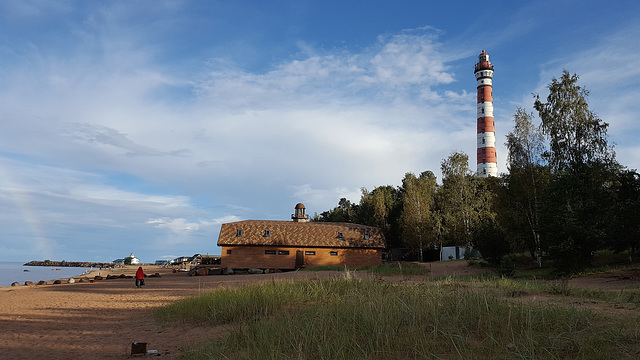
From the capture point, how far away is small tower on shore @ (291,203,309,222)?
52.5 metres

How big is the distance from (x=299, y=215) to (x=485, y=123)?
3202 centimetres

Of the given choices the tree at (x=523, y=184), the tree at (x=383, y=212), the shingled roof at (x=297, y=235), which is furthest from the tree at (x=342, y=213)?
the tree at (x=523, y=184)

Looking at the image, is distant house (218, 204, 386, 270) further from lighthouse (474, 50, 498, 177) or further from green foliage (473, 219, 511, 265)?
lighthouse (474, 50, 498, 177)

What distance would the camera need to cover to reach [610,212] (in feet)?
86.5

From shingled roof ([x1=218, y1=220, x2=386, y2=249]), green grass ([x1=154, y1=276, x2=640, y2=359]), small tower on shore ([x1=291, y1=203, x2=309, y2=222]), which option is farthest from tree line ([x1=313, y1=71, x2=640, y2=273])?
green grass ([x1=154, y1=276, x2=640, y2=359])

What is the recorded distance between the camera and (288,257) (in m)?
41.5

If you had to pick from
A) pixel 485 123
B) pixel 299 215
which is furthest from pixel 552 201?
pixel 485 123

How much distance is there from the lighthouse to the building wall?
25792 mm

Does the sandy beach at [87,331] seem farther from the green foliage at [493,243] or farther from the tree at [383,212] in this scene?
the tree at [383,212]

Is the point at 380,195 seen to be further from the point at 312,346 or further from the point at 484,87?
the point at 312,346

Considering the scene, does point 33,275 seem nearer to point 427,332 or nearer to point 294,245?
point 294,245

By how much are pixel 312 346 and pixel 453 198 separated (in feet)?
142

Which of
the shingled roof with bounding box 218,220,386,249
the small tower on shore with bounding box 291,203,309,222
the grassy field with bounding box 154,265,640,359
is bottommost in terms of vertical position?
the grassy field with bounding box 154,265,640,359

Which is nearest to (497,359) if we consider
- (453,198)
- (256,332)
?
(256,332)
